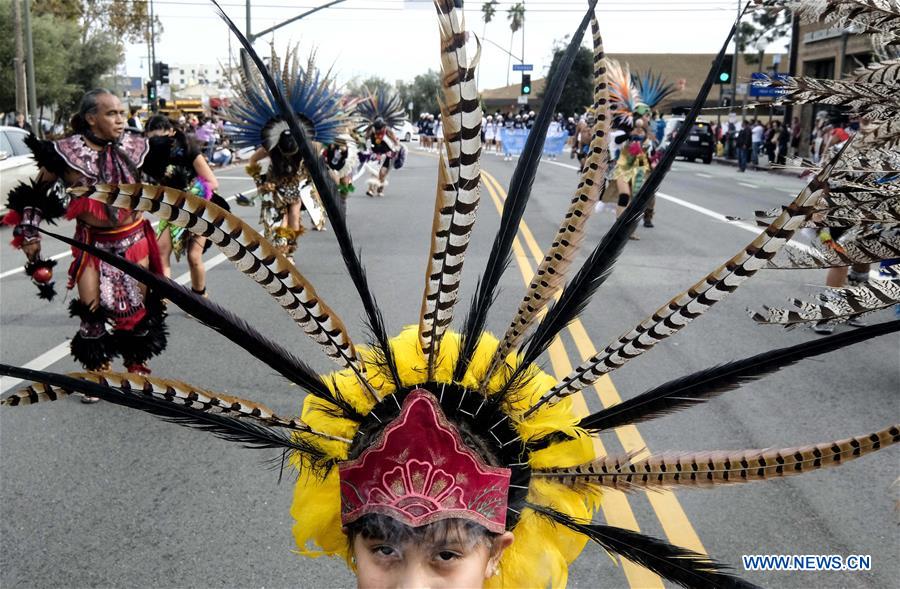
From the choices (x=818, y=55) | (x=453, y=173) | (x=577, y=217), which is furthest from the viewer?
(x=818, y=55)

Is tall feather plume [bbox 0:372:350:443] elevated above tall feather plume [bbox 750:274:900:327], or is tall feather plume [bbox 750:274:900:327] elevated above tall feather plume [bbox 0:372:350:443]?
tall feather plume [bbox 750:274:900:327]

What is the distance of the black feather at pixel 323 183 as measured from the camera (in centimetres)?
149

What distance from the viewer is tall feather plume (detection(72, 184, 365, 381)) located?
152 centimetres

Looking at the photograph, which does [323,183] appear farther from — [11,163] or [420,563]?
[11,163]

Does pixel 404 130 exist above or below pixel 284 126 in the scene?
below

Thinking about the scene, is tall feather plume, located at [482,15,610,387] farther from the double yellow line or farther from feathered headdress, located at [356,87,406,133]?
feathered headdress, located at [356,87,406,133]

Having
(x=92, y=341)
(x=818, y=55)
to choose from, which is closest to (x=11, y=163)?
(x=92, y=341)

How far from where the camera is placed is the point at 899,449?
16.5ft

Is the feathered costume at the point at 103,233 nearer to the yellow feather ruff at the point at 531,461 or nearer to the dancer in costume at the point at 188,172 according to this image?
the dancer in costume at the point at 188,172

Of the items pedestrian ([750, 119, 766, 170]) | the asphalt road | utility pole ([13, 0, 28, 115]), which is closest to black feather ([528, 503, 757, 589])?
the asphalt road

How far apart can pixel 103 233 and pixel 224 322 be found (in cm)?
402

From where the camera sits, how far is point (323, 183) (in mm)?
1627

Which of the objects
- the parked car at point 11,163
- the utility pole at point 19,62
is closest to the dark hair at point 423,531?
the parked car at point 11,163

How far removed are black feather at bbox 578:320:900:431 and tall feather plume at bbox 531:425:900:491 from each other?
0.09 meters
